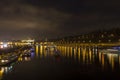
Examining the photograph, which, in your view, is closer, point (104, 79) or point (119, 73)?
point (104, 79)

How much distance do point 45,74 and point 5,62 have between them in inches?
449

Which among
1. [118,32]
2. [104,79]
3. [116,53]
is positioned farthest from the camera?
[118,32]

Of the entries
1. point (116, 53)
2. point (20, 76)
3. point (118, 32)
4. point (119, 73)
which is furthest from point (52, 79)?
point (118, 32)

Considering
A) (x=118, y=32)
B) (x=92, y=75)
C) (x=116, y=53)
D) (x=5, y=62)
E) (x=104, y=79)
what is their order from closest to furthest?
(x=104, y=79) → (x=92, y=75) → (x=5, y=62) → (x=116, y=53) → (x=118, y=32)

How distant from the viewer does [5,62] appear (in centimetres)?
5147

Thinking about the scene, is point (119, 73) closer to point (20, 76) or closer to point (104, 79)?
point (104, 79)

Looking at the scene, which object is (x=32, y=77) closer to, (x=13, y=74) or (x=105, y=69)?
(x=13, y=74)

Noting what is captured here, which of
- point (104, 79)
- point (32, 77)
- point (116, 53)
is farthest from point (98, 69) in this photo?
point (116, 53)

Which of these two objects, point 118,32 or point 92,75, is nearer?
point 92,75

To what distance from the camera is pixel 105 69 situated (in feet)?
153

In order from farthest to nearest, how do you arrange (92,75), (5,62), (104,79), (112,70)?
1. (5,62)
2. (112,70)
3. (92,75)
4. (104,79)

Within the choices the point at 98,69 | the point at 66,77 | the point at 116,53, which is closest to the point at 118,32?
the point at 116,53

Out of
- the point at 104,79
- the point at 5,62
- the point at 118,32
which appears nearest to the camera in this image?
the point at 104,79

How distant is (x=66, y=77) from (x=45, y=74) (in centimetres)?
427
